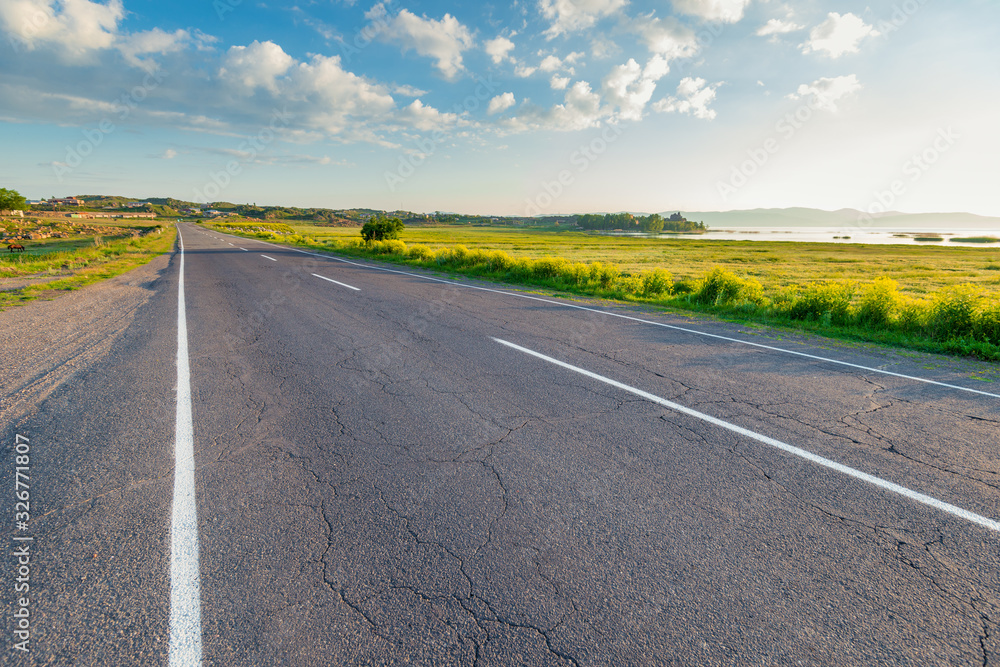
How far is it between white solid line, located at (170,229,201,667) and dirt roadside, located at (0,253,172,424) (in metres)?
2.00

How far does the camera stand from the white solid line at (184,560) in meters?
1.82

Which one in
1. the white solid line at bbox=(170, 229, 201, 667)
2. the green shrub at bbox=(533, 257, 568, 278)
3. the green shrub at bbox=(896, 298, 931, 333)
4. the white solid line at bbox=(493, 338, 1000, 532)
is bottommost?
the white solid line at bbox=(170, 229, 201, 667)

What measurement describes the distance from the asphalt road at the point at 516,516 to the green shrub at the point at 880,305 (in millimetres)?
3318

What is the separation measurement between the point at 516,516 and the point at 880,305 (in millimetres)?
9580

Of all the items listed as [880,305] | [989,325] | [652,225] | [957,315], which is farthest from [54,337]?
[652,225]

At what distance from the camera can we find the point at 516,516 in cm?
267

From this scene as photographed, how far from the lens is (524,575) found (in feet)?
7.32

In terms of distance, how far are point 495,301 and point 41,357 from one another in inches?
309

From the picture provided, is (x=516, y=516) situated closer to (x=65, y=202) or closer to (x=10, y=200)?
(x=10, y=200)

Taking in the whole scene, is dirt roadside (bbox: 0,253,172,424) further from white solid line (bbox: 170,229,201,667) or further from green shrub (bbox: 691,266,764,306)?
green shrub (bbox: 691,266,764,306)

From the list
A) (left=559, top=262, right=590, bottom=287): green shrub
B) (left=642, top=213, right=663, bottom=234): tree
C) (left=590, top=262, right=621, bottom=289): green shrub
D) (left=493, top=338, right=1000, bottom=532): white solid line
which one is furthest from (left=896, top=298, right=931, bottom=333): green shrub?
(left=642, top=213, right=663, bottom=234): tree

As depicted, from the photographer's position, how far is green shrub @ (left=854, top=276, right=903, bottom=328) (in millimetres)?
8266

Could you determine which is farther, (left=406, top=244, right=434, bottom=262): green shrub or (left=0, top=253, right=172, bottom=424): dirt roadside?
(left=406, top=244, right=434, bottom=262): green shrub

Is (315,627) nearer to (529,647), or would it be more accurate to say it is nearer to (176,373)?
(529,647)
